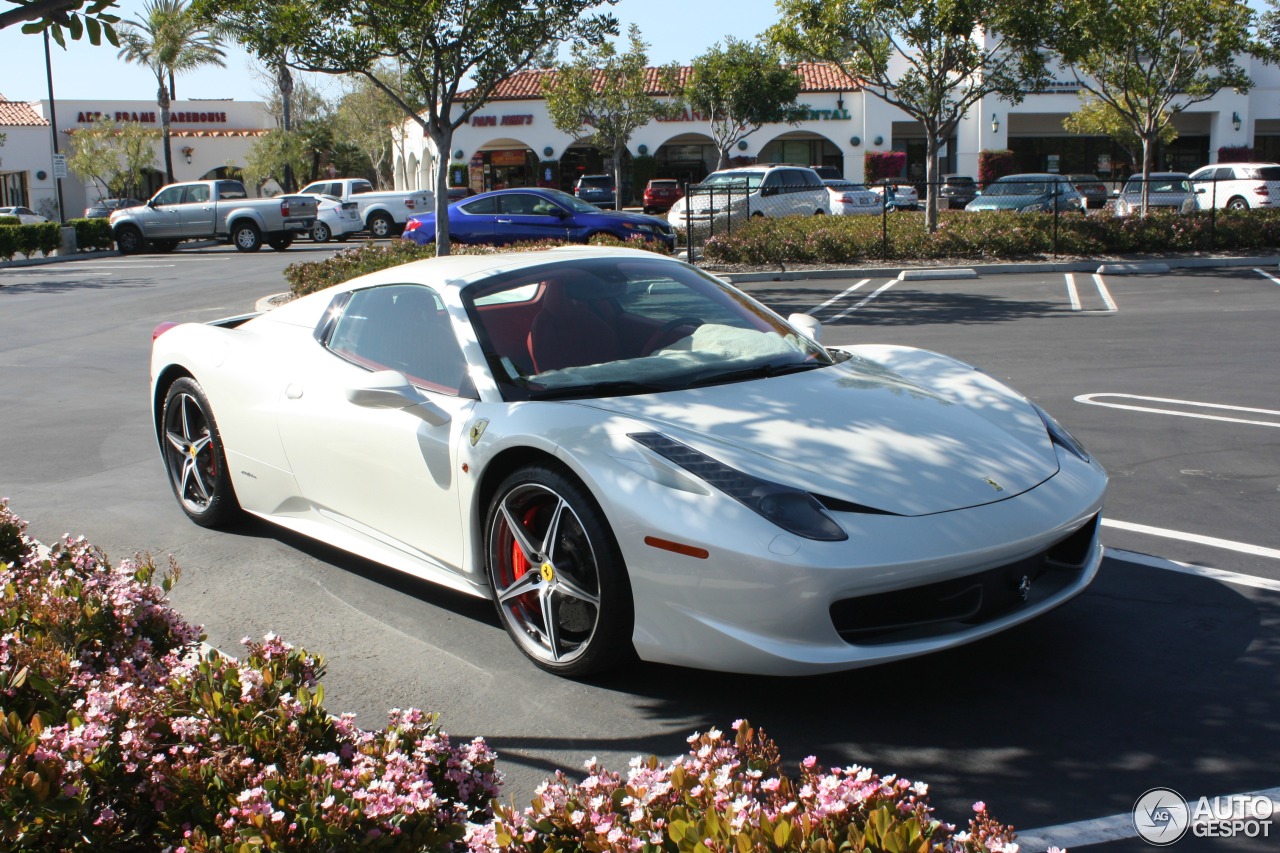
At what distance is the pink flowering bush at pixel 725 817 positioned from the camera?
1987mm

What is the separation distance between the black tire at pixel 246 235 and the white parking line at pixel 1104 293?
22.6m

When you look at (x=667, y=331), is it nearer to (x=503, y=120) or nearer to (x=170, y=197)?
(x=170, y=197)

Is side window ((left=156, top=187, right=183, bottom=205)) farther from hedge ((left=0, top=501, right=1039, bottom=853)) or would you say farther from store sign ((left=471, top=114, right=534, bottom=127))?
hedge ((left=0, top=501, right=1039, bottom=853))

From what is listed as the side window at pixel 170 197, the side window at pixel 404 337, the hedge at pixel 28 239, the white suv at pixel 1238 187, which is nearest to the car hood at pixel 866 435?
the side window at pixel 404 337

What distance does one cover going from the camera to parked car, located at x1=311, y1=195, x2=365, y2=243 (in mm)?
36219

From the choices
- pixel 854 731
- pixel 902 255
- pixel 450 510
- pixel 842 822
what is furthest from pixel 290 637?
pixel 902 255

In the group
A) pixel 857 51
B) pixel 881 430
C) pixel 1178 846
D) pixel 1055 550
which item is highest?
pixel 857 51

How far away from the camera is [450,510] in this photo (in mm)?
4461

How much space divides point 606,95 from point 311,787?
144ft

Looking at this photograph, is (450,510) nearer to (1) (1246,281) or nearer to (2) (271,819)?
(2) (271,819)

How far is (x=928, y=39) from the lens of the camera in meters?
21.2

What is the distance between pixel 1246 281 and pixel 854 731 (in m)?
16.1

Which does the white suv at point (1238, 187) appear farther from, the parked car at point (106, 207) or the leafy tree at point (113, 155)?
the leafy tree at point (113, 155)

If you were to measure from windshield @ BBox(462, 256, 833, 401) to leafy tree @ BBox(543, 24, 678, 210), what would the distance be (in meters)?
37.9
